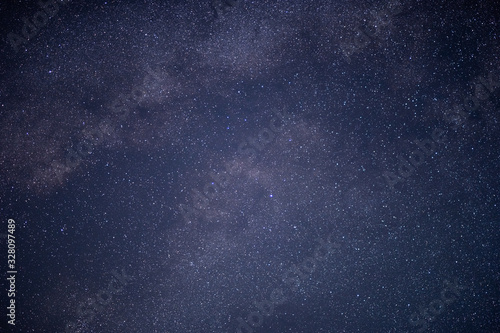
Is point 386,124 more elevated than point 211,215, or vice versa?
point 386,124

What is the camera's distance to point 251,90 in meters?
1.64

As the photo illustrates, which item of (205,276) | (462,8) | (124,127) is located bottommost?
(205,276)

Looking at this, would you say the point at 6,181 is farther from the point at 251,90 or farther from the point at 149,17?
the point at 251,90

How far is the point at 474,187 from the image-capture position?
1.64 metres

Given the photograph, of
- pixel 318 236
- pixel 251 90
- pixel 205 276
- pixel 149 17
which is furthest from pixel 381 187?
pixel 149 17

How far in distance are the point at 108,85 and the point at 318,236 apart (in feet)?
5.44

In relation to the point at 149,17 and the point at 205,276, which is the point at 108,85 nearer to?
the point at 149,17

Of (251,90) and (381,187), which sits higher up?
(251,90)

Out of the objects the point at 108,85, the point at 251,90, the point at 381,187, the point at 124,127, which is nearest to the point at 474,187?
the point at 381,187

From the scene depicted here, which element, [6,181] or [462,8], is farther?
[6,181]

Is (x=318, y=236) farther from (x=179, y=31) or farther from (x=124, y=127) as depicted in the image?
(x=179, y=31)

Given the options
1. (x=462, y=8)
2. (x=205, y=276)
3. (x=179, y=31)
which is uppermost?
(x=462, y=8)

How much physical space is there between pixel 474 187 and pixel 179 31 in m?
2.12

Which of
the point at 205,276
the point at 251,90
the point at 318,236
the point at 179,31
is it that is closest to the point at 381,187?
the point at 318,236
